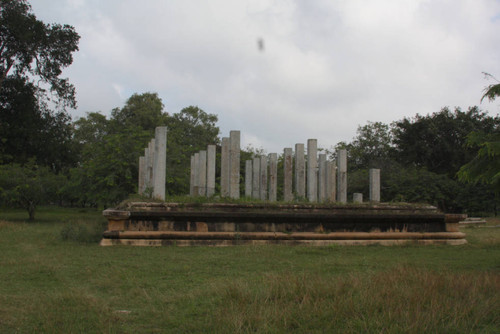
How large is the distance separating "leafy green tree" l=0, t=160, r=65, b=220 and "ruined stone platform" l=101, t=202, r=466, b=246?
11.1m

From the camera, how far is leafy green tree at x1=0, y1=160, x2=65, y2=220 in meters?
18.5

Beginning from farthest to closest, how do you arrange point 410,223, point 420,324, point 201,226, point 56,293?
1. point 410,223
2. point 201,226
3. point 56,293
4. point 420,324

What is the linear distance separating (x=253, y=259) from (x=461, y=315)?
4.07 meters

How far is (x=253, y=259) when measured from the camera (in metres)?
7.45

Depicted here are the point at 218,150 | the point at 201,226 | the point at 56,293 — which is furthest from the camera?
the point at 218,150

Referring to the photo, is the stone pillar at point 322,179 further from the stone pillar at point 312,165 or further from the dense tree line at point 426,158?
the dense tree line at point 426,158

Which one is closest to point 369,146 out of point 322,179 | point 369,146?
point 369,146

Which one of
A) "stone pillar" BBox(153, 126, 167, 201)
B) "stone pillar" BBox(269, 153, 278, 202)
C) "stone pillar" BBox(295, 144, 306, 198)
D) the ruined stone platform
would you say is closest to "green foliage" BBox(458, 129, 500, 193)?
the ruined stone platform

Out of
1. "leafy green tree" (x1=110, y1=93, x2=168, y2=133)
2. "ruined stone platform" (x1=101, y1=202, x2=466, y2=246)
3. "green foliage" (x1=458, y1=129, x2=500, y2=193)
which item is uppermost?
"leafy green tree" (x1=110, y1=93, x2=168, y2=133)

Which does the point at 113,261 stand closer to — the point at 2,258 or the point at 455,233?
the point at 2,258

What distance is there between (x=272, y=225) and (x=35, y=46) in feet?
75.1

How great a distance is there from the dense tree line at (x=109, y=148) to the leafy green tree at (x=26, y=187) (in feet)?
0.13

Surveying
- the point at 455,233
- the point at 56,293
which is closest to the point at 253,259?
the point at 56,293

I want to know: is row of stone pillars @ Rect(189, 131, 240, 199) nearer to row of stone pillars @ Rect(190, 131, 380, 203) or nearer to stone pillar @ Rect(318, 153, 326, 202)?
row of stone pillars @ Rect(190, 131, 380, 203)
